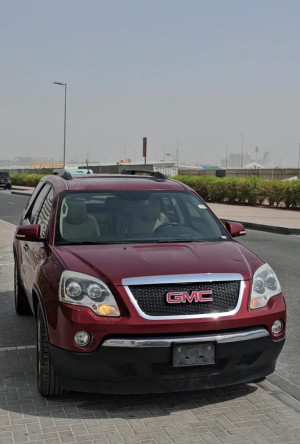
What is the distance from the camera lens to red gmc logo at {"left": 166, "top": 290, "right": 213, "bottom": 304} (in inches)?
144

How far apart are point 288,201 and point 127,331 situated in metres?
21.2

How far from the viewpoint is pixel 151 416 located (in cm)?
379

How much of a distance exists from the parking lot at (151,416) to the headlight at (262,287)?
0.77 metres

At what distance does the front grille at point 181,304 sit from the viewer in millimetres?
3635

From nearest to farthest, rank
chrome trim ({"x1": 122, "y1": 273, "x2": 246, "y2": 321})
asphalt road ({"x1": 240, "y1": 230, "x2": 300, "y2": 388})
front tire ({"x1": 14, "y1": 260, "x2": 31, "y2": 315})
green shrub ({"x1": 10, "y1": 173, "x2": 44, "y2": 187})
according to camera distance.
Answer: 1. chrome trim ({"x1": 122, "y1": 273, "x2": 246, "y2": 321})
2. asphalt road ({"x1": 240, "y1": 230, "x2": 300, "y2": 388})
3. front tire ({"x1": 14, "y1": 260, "x2": 31, "y2": 315})
4. green shrub ({"x1": 10, "y1": 173, "x2": 44, "y2": 187})

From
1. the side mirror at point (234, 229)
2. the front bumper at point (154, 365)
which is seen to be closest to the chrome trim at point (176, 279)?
the front bumper at point (154, 365)

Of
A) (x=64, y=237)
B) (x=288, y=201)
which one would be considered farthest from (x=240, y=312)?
(x=288, y=201)

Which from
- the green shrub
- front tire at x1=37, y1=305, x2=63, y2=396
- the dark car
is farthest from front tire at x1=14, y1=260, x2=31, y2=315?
the green shrub

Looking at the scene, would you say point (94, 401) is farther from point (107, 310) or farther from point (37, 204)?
point (37, 204)

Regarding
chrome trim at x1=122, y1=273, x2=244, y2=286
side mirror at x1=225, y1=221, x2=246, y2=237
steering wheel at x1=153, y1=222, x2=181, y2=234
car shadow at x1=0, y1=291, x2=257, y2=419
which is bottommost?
car shadow at x1=0, y1=291, x2=257, y2=419

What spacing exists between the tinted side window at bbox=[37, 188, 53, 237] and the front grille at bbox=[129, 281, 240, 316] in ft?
5.07

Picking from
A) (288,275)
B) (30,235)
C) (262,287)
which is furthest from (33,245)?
(288,275)

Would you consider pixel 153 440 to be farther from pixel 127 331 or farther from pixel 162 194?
pixel 162 194

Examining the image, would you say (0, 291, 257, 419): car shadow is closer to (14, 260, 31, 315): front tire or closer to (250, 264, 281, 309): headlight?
(250, 264, 281, 309): headlight
